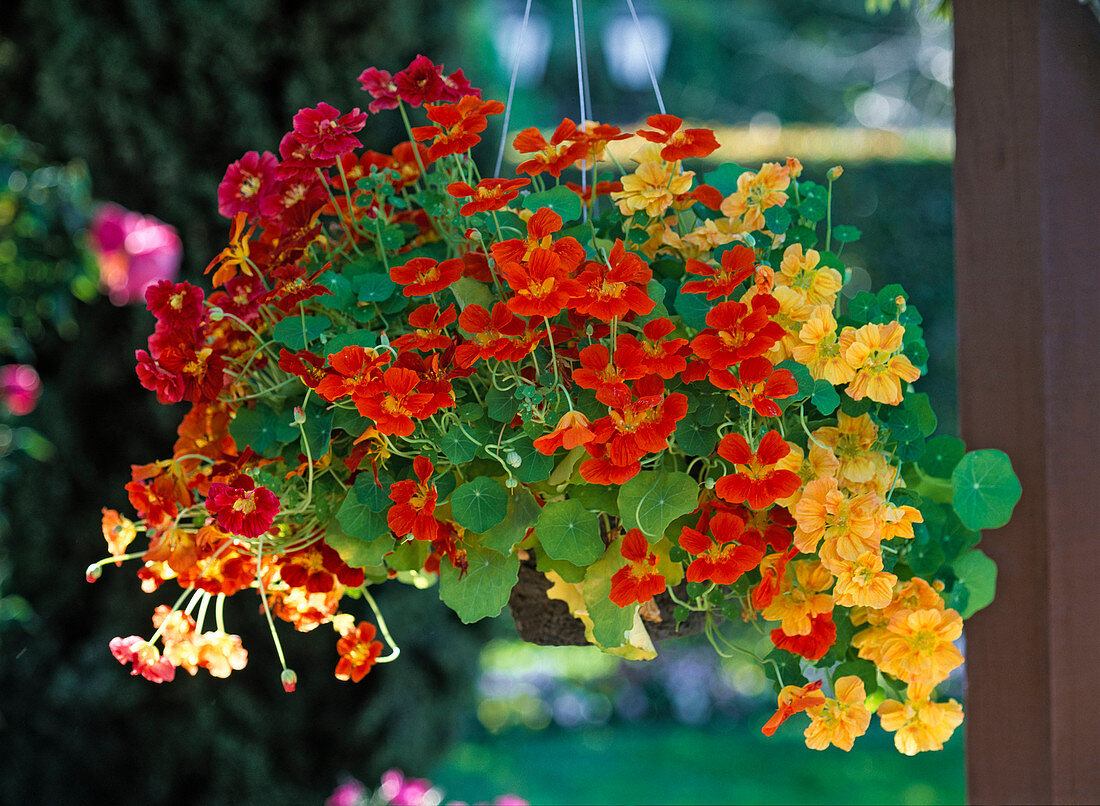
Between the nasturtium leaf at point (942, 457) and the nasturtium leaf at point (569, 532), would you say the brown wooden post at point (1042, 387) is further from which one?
the nasturtium leaf at point (569, 532)

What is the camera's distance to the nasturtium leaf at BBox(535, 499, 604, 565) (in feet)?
2.42

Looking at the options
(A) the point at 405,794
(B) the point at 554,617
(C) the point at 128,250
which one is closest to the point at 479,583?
(B) the point at 554,617

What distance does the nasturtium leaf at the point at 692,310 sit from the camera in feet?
A: 2.55


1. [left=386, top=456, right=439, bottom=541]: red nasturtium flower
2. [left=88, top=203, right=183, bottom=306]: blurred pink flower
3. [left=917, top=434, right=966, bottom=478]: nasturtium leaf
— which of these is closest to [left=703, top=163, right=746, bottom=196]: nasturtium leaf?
[left=917, top=434, right=966, bottom=478]: nasturtium leaf

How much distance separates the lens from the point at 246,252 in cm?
88

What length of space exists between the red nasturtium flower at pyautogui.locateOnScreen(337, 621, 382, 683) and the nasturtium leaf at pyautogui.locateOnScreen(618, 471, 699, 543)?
31 centimetres

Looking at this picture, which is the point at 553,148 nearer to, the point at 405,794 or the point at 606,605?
the point at 606,605

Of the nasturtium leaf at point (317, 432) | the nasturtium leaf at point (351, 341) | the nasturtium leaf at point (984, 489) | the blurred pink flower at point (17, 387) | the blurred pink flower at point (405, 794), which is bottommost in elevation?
the blurred pink flower at point (405, 794)

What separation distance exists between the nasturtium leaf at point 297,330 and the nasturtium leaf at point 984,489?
0.59m

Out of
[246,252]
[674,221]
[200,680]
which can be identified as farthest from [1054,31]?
[200,680]

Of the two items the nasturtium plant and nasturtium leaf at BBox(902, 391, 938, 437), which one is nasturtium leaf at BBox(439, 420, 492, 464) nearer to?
the nasturtium plant

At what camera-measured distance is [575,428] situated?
638 millimetres

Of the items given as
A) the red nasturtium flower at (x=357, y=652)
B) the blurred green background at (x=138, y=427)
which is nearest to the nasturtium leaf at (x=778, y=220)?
the red nasturtium flower at (x=357, y=652)

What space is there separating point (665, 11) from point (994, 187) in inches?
303
